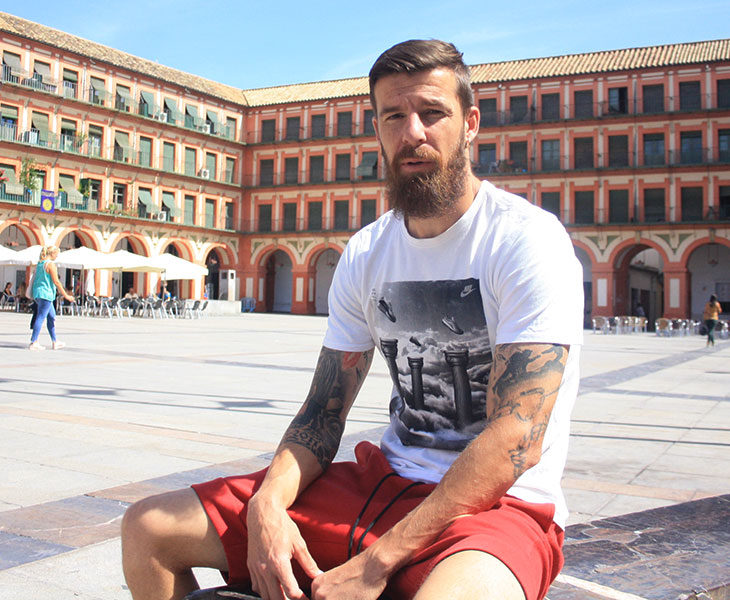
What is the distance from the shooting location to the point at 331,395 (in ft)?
6.86

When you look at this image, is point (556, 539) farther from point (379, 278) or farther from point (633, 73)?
point (633, 73)

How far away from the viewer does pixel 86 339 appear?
1453cm

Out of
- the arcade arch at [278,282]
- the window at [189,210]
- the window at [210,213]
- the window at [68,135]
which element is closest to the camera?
the window at [68,135]

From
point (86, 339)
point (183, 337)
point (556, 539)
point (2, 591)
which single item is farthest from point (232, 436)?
point (183, 337)

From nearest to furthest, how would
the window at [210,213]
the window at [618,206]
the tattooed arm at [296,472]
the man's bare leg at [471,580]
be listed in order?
the man's bare leg at [471,580], the tattooed arm at [296,472], the window at [618,206], the window at [210,213]

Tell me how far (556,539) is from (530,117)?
4086 centimetres

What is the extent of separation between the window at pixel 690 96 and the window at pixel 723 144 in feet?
5.44

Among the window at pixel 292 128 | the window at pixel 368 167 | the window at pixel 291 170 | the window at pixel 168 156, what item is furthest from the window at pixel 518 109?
the window at pixel 168 156

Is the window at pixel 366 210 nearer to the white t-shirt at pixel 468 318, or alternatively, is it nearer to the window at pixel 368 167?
the window at pixel 368 167

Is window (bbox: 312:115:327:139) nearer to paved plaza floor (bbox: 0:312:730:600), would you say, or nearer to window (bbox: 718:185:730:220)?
window (bbox: 718:185:730:220)

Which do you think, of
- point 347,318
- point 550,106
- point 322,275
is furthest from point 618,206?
point 347,318

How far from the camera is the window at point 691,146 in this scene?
37.1 m

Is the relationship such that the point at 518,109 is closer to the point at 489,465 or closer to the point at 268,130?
the point at 268,130

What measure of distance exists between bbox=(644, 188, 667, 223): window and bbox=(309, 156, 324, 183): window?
18.4m
